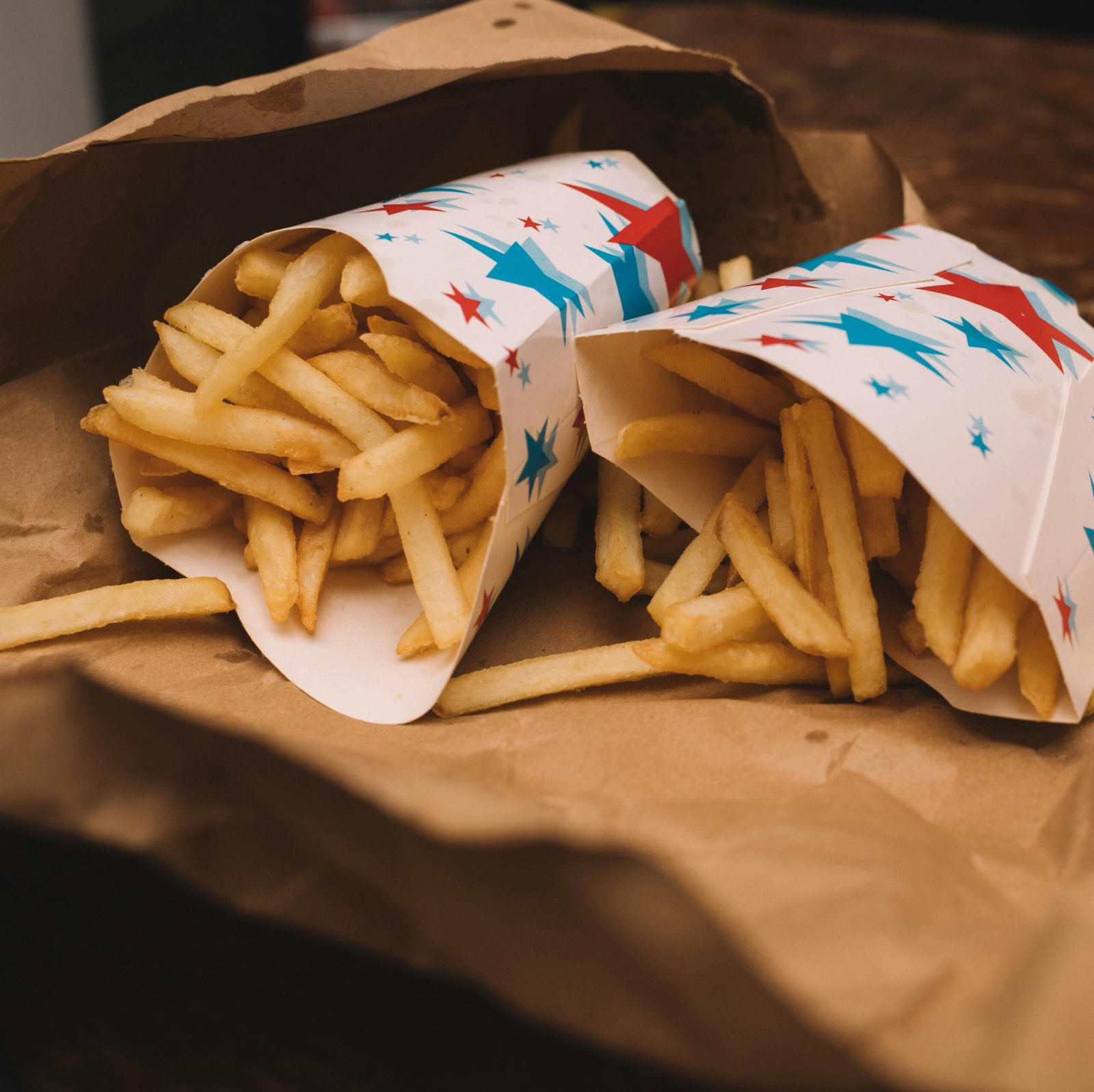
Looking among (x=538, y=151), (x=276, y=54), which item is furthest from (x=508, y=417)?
(x=276, y=54)

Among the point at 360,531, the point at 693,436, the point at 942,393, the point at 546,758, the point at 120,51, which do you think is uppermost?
the point at 120,51

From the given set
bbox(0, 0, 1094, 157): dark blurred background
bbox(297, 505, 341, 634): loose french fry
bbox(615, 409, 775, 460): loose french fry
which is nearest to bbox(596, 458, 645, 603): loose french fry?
bbox(615, 409, 775, 460): loose french fry

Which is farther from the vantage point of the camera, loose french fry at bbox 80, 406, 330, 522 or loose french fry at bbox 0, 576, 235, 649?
loose french fry at bbox 80, 406, 330, 522

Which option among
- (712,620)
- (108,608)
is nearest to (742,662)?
(712,620)

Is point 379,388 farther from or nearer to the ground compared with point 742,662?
farther from the ground

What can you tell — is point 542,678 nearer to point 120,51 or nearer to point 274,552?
point 274,552

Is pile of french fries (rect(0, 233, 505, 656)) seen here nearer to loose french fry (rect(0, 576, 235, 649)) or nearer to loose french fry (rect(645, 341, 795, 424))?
loose french fry (rect(0, 576, 235, 649))

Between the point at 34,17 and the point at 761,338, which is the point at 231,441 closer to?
the point at 761,338
